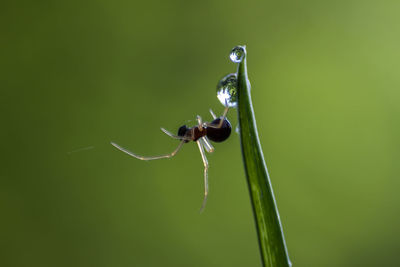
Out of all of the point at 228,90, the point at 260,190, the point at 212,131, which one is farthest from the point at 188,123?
the point at 260,190

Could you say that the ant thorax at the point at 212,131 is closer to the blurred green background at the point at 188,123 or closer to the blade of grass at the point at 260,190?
the blade of grass at the point at 260,190

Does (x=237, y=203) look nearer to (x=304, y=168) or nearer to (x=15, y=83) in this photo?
(x=304, y=168)

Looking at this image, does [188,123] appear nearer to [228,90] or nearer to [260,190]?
[228,90]

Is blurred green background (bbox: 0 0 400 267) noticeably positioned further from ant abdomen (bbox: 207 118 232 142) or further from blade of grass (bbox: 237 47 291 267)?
blade of grass (bbox: 237 47 291 267)

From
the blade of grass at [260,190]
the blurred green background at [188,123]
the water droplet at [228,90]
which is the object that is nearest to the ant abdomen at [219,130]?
the water droplet at [228,90]

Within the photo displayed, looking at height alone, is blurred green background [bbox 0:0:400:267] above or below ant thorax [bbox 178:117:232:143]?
above

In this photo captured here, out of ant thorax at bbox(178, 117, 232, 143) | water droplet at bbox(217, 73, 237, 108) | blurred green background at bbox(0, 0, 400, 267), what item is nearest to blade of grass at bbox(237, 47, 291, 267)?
water droplet at bbox(217, 73, 237, 108)

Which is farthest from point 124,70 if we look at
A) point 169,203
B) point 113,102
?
point 169,203
